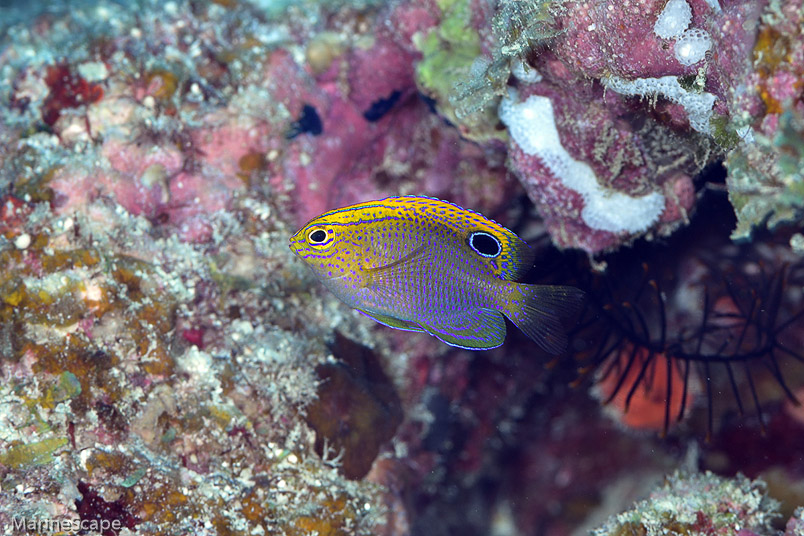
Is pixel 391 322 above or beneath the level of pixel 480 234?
beneath

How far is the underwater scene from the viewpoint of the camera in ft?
8.93

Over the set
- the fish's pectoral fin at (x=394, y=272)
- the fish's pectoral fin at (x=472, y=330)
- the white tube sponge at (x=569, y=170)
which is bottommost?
the fish's pectoral fin at (x=472, y=330)

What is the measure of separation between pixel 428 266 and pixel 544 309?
2.20 feet

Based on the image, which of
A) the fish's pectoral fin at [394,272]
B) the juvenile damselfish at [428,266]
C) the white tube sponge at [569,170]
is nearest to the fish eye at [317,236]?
the juvenile damselfish at [428,266]

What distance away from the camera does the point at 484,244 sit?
9.07ft

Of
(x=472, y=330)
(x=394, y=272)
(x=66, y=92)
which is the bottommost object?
(x=472, y=330)

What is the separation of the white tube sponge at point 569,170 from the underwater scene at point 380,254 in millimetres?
15

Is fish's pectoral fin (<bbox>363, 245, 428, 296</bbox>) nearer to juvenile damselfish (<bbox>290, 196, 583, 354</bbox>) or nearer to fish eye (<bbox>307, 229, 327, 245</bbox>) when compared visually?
juvenile damselfish (<bbox>290, 196, 583, 354</bbox>)

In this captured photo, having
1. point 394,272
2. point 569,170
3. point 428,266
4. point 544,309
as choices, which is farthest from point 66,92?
point 544,309

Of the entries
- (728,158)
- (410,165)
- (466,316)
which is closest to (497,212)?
(410,165)

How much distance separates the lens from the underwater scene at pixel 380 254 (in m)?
2.72

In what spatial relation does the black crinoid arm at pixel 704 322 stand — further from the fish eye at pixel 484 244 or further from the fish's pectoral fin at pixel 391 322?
the fish's pectoral fin at pixel 391 322

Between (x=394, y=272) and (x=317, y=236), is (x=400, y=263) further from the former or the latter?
(x=317, y=236)

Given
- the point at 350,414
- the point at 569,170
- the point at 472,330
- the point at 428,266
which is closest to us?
the point at 428,266
